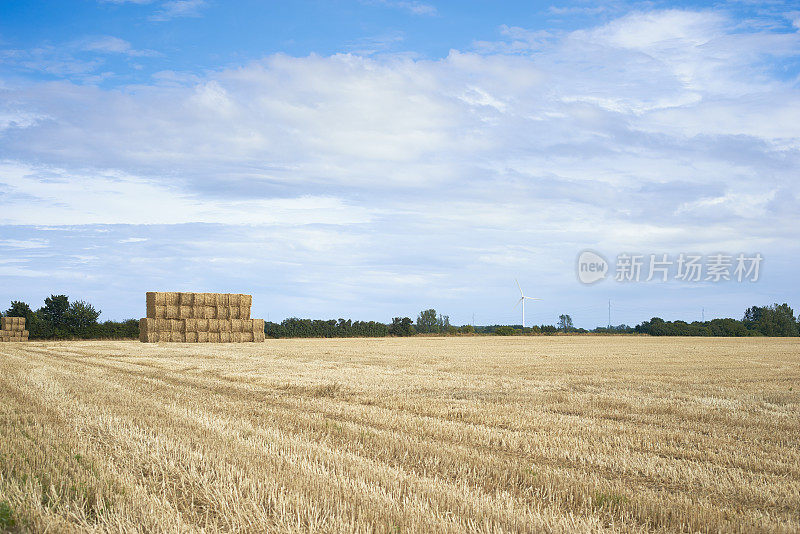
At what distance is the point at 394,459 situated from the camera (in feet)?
21.6

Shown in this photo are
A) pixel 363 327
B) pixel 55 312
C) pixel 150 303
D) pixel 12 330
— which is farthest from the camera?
pixel 363 327

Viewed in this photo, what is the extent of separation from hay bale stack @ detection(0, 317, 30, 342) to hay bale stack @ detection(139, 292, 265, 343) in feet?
53.2

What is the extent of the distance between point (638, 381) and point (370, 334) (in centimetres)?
5945

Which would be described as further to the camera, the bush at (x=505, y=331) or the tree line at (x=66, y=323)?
the bush at (x=505, y=331)

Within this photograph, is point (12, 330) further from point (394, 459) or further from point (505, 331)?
point (505, 331)

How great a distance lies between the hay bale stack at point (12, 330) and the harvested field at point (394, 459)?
43321 millimetres

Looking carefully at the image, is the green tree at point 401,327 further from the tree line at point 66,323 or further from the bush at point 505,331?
the tree line at point 66,323

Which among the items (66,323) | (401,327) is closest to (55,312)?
(66,323)

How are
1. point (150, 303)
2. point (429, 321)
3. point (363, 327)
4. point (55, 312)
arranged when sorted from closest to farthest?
point (150, 303) → point (55, 312) → point (363, 327) → point (429, 321)

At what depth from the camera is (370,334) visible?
2911 inches

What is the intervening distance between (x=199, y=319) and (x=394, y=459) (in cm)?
3662

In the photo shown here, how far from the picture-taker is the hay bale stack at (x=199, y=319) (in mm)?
39031

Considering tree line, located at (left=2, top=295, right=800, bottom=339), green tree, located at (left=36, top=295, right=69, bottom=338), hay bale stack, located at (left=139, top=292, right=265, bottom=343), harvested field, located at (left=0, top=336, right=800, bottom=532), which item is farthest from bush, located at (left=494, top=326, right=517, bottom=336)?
harvested field, located at (left=0, top=336, right=800, bottom=532)

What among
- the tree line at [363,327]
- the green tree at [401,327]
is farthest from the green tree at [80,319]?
the green tree at [401,327]
